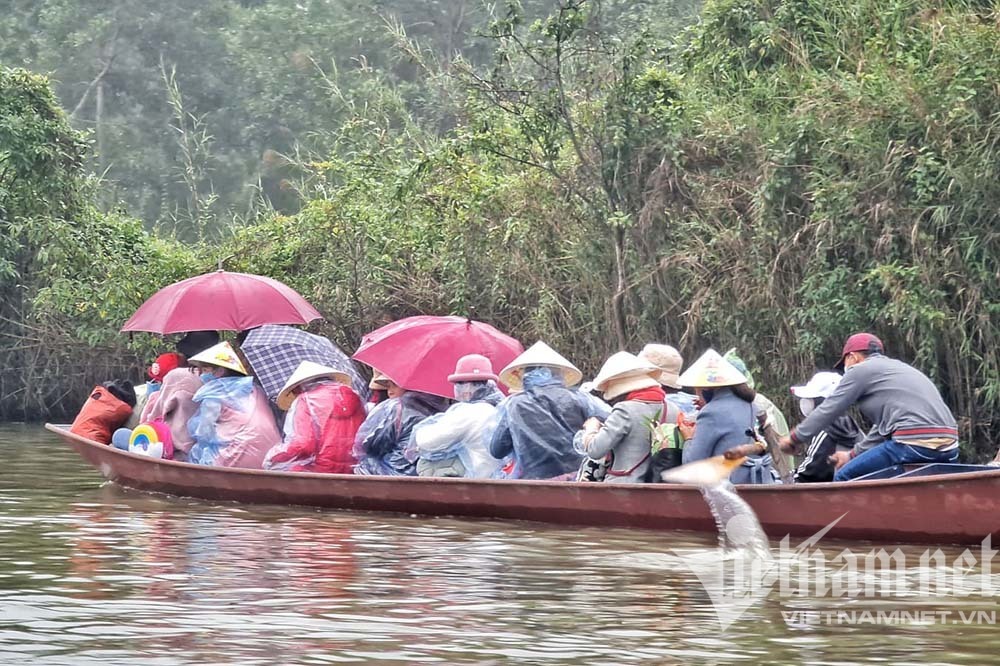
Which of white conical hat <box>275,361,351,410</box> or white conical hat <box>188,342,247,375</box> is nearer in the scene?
white conical hat <box>275,361,351,410</box>

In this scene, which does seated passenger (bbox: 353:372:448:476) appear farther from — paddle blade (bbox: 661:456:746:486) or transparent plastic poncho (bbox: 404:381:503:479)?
→ paddle blade (bbox: 661:456:746:486)

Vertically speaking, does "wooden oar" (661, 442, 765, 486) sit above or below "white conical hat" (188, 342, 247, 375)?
below

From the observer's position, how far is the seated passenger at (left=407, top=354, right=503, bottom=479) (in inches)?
413

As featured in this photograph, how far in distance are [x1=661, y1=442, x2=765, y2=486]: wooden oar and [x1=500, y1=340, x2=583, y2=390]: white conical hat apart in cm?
130

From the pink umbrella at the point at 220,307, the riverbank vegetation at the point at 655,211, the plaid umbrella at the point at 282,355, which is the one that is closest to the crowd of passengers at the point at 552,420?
the plaid umbrella at the point at 282,355

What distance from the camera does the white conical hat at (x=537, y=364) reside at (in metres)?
10.2

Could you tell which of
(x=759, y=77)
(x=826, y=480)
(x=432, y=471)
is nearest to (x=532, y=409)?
(x=432, y=471)

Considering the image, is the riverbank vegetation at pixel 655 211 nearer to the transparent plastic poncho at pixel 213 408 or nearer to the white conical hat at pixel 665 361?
the white conical hat at pixel 665 361

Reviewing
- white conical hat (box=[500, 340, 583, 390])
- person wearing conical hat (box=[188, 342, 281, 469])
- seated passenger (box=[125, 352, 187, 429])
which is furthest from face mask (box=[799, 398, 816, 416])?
seated passenger (box=[125, 352, 187, 429])

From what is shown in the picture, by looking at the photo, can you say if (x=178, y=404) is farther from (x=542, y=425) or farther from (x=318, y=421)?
(x=542, y=425)

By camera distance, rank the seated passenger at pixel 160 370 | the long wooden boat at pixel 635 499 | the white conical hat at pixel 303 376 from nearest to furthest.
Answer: the long wooden boat at pixel 635 499 → the white conical hat at pixel 303 376 → the seated passenger at pixel 160 370

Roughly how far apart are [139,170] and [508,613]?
2847cm

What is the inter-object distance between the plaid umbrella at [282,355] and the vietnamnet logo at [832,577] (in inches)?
136

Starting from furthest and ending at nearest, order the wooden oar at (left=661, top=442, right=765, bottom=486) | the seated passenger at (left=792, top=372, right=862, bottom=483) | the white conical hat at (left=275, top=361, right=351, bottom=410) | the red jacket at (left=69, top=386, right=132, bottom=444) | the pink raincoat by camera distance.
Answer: the red jacket at (left=69, top=386, right=132, bottom=444), the pink raincoat, the white conical hat at (left=275, top=361, right=351, bottom=410), the seated passenger at (left=792, top=372, right=862, bottom=483), the wooden oar at (left=661, top=442, right=765, bottom=486)
